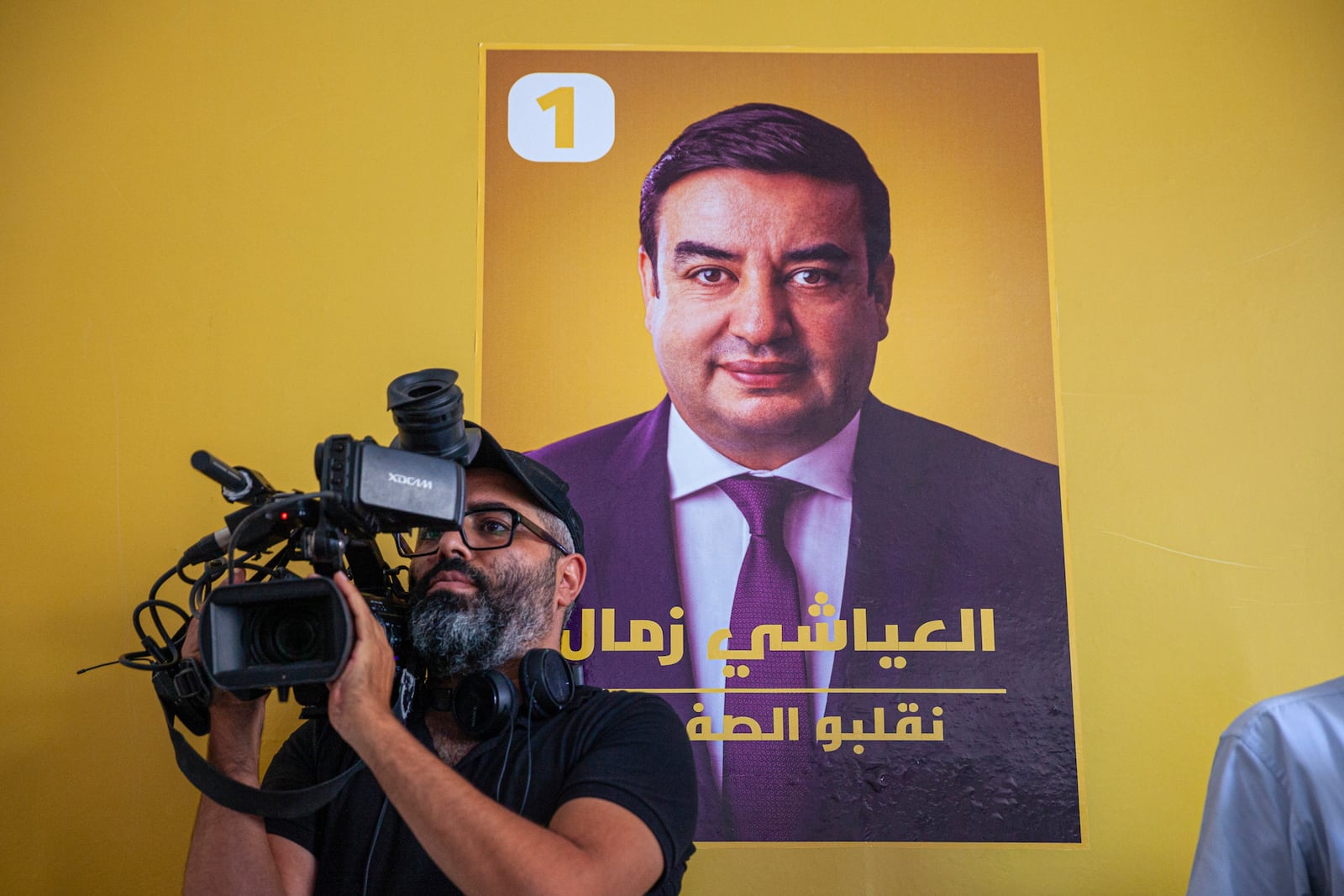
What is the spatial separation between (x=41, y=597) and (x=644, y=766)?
106cm

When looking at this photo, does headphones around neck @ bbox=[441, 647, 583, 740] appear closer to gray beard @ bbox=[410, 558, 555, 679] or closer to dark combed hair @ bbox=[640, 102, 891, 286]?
gray beard @ bbox=[410, 558, 555, 679]

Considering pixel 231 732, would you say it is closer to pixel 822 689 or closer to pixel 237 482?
pixel 237 482

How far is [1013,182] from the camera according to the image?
73.6 inches

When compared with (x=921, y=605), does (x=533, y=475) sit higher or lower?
higher

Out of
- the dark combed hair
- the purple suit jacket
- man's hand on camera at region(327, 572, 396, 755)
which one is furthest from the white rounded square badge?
man's hand on camera at region(327, 572, 396, 755)

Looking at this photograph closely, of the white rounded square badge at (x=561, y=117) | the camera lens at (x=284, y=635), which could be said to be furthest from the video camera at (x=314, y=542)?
the white rounded square badge at (x=561, y=117)

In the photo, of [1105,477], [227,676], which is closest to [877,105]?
[1105,477]

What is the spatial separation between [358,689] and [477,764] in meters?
0.28

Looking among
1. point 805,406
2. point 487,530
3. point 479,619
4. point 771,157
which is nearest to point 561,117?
point 771,157

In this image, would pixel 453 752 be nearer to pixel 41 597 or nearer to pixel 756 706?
pixel 756 706

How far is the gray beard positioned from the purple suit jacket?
233mm

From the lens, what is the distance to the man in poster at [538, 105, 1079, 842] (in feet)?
5.55

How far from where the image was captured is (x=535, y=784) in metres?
1.35

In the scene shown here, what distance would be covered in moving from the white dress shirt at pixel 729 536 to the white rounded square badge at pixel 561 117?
1.58ft
